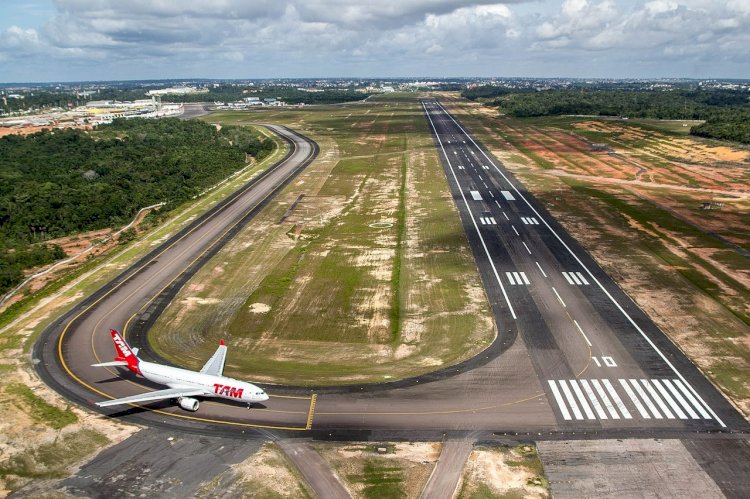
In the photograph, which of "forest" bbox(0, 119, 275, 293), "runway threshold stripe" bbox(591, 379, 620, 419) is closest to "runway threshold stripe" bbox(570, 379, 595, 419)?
"runway threshold stripe" bbox(591, 379, 620, 419)

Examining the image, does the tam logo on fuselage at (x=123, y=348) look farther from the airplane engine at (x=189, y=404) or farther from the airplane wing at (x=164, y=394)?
the airplane engine at (x=189, y=404)

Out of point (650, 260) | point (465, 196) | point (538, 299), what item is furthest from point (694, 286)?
point (465, 196)

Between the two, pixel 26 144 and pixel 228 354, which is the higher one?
pixel 26 144

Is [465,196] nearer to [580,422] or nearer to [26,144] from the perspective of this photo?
[580,422]

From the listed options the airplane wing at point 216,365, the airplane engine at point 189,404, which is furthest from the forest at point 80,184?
the airplane engine at point 189,404

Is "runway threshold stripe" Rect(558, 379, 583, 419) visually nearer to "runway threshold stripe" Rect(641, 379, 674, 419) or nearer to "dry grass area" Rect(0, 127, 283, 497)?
"runway threshold stripe" Rect(641, 379, 674, 419)

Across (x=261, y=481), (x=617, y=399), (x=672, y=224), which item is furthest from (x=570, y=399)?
(x=672, y=224)
